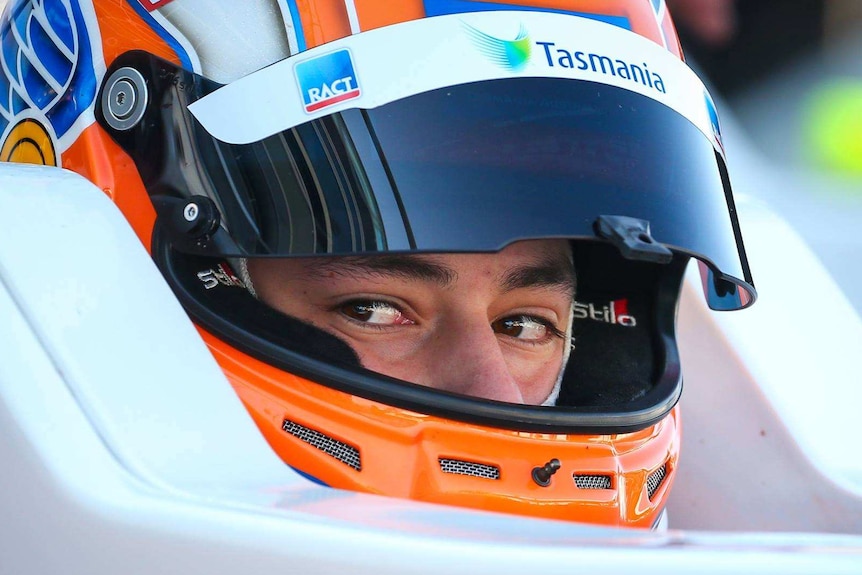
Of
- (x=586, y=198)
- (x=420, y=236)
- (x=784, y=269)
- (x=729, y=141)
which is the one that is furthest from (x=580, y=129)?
(x=729, y=141)

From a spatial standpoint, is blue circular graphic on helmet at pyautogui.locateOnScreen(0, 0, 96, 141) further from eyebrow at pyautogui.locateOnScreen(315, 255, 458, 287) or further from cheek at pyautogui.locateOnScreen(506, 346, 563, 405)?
cheek at pyautogui.locateOnScreen(506, 346, 563, 405)

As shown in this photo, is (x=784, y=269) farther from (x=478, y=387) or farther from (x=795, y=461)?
(x=478, y=387)

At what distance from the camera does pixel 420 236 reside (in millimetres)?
953

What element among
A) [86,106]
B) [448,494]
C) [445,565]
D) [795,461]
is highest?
[86,106]

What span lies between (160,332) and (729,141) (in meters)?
2.40

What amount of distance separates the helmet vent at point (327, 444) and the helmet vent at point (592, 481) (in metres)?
0.23

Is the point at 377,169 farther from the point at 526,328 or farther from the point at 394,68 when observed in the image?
the point at 526,328

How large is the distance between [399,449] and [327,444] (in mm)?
64

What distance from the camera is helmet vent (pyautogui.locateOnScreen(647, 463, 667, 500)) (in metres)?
Result: 1.17

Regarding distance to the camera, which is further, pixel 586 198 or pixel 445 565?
pixel 586 198

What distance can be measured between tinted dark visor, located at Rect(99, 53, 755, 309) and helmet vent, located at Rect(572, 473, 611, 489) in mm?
245

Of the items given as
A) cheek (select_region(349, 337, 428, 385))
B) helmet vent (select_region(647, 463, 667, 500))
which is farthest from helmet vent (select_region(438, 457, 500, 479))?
helmet vent (select_region(647, 463, 667, 500))

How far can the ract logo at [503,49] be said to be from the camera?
3.36 ft

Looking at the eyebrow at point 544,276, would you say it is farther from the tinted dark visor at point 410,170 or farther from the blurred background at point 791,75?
the blurred background at point 791,75
